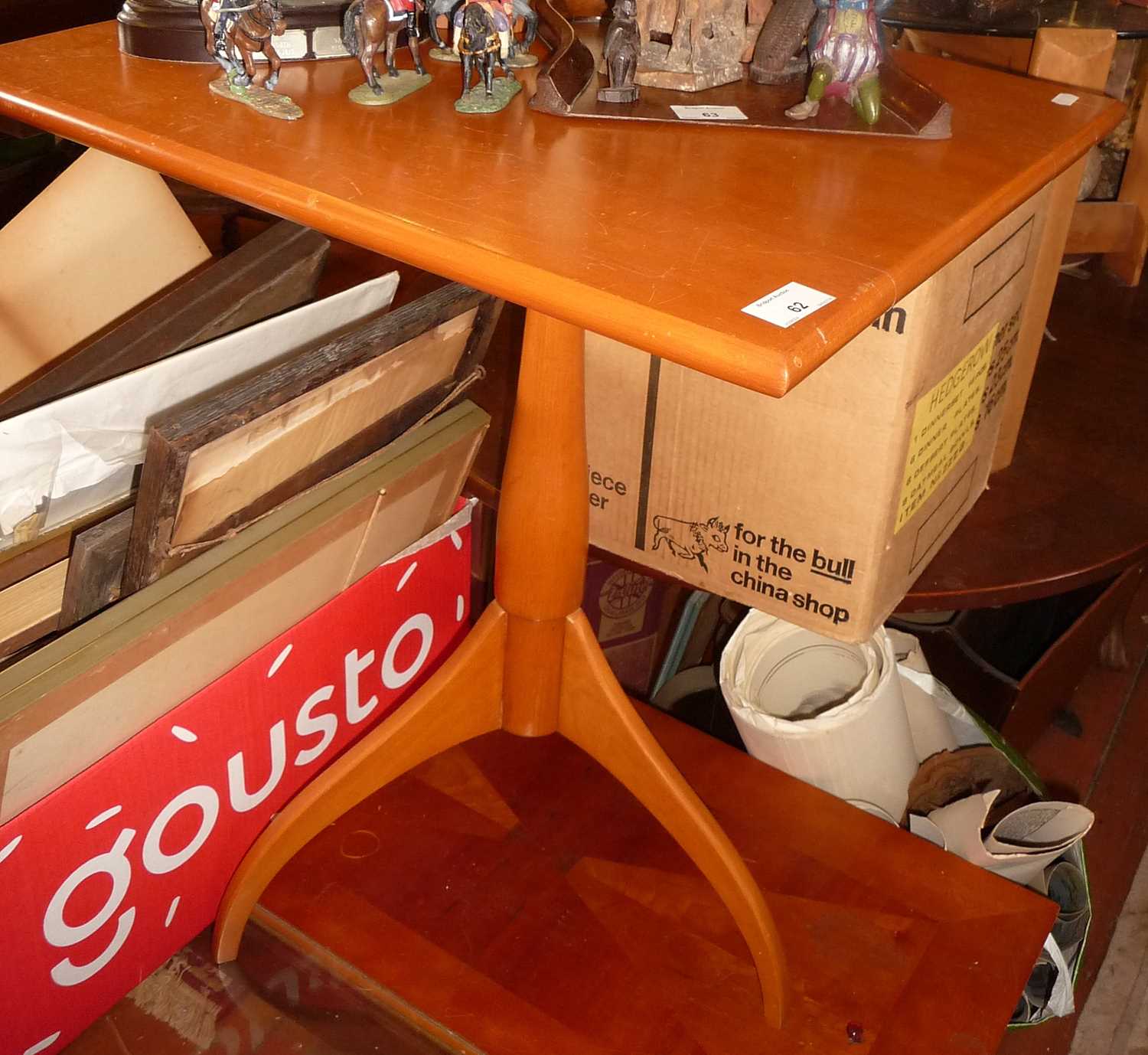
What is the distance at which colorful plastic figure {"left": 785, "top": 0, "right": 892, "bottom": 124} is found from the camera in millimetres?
933

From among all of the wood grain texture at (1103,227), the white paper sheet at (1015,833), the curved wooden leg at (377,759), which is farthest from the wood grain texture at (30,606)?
the wood grain texture at (1103,227)

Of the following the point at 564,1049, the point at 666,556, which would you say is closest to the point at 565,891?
the point at 564,1049

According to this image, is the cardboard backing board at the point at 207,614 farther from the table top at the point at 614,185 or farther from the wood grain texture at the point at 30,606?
the table top at the point at 614,185

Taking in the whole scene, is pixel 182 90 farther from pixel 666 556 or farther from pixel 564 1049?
pixel 564 1049

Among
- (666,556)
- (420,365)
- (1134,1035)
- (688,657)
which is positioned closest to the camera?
(420,365)

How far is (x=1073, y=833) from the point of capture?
50.0 inches

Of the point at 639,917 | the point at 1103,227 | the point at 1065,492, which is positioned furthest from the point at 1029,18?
the point at 639,917

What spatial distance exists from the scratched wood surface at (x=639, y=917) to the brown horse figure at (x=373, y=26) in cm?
79

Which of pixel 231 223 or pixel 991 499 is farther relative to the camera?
pixel 231 223

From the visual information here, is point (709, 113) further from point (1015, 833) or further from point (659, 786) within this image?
point (1015, 833)

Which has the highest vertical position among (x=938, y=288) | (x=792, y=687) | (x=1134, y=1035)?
(x=938, y=288)

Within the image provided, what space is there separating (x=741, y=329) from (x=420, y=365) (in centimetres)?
44

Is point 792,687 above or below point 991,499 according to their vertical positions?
below

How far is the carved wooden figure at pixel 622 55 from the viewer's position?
3.11 feet
